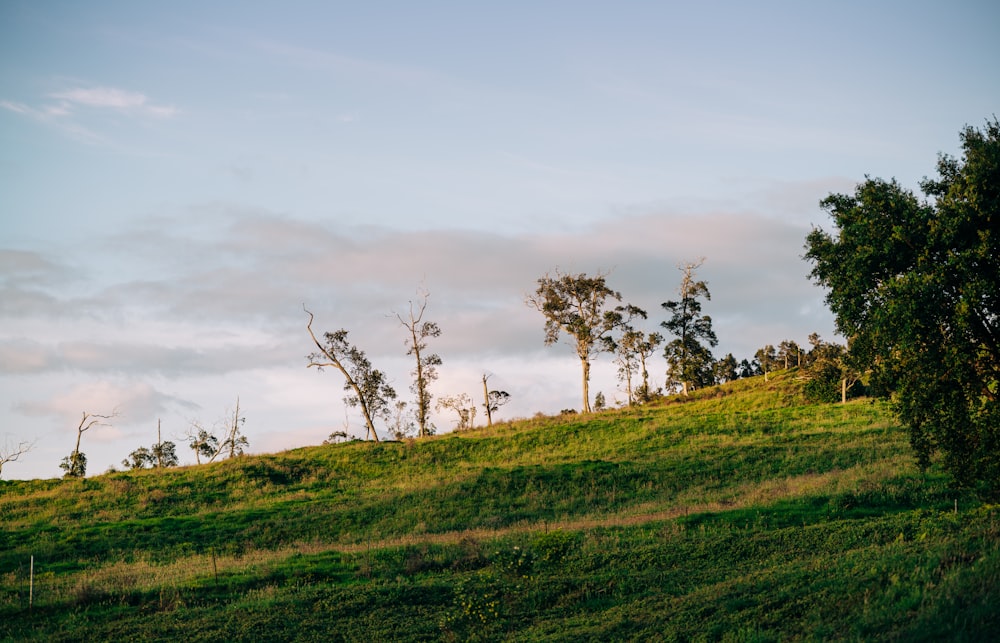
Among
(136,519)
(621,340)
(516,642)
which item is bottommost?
(516,642)

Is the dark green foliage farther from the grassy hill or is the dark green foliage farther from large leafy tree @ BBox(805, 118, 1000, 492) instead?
large leafy tree @ BBox(805, 118, 1000, 492)

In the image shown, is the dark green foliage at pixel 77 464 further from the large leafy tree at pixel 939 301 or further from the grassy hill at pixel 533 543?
the large leafy tree at pixel 939 301

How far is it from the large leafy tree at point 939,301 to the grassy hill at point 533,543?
2.96 metres

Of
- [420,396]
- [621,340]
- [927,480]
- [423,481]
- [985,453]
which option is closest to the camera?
[985,453]

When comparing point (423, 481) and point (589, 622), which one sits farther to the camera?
point (423, 481)

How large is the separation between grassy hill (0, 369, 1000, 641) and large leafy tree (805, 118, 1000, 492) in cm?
296

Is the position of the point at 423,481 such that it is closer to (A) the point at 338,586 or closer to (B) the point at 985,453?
(A) the point at 338,586

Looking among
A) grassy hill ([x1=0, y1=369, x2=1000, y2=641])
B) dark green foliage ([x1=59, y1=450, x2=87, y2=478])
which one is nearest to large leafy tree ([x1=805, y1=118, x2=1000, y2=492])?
grassy hill ([x1=0, y1=369, x2=1000, y2=641])

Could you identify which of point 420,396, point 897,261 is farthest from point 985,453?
point 420,396

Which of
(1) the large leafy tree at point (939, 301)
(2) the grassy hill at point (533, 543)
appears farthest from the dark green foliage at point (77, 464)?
(1) the large leafy tree at point (939, 301)

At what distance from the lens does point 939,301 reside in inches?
924

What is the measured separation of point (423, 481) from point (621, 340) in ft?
A: 139

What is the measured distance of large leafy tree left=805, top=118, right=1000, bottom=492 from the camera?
2338 cm

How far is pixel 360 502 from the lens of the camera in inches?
1708
